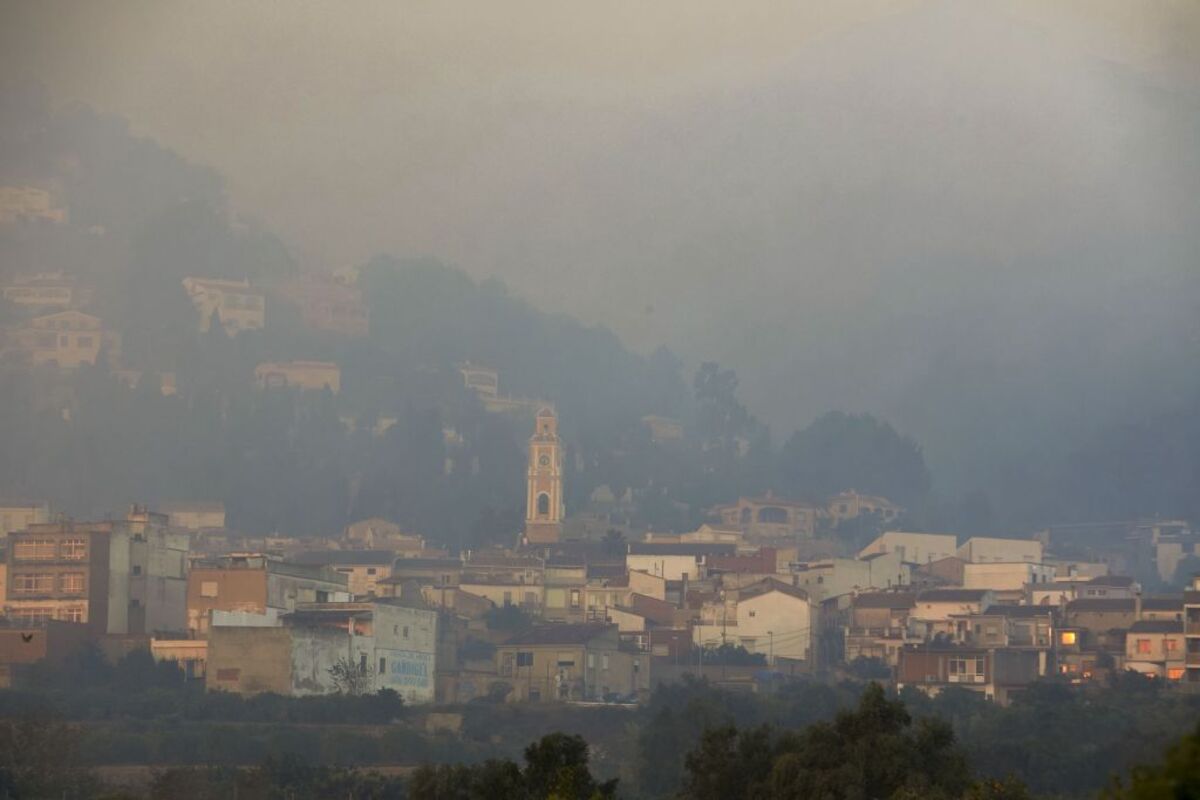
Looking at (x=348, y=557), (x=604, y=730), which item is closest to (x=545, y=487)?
(x=348, y=557)

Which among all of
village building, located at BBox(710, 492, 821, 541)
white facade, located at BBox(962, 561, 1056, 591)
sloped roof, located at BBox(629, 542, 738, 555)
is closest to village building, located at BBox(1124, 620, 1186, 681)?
white facade, located at BBox(962, 561, 1056, 591)

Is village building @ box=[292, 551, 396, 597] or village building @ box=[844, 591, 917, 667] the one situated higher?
Result: village building @ box=[292, 551, 396, 597]

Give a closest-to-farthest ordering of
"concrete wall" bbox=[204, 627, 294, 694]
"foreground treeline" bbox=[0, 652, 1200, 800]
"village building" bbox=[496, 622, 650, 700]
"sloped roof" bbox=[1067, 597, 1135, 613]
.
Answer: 1. "foreground treeline" bbox=[0, 652, 1200, 800]
2. "concrete wall" bbox=[204, 627, 294, 694]
3. "village building" bbox=[496, 622, 650, 700]
4. "sloped roof" bbox=[1067, 597, 1135, 613]

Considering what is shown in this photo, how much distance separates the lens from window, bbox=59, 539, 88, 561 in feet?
133

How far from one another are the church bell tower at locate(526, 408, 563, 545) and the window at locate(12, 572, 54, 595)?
67.9 ft

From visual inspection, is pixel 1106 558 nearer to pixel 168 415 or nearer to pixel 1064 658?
pixel 1064 658

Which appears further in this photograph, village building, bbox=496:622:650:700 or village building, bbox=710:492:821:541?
village building, bbox=710:492:821:541

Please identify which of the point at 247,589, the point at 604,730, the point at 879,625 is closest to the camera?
the point at 604,730

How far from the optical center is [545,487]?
2496 inches

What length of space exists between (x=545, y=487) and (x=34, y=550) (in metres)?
23.1

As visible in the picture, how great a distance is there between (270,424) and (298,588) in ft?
123

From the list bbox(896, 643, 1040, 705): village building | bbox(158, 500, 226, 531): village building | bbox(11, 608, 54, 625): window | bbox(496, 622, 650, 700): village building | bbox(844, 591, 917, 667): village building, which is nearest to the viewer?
bbox(896, 643, 1040, 705): village building

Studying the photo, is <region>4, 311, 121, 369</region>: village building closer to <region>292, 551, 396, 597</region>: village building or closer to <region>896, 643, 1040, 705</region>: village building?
<region>292, 551, 396, 597</region>: village building

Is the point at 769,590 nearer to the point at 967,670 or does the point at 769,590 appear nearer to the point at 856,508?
the point at 967,670
